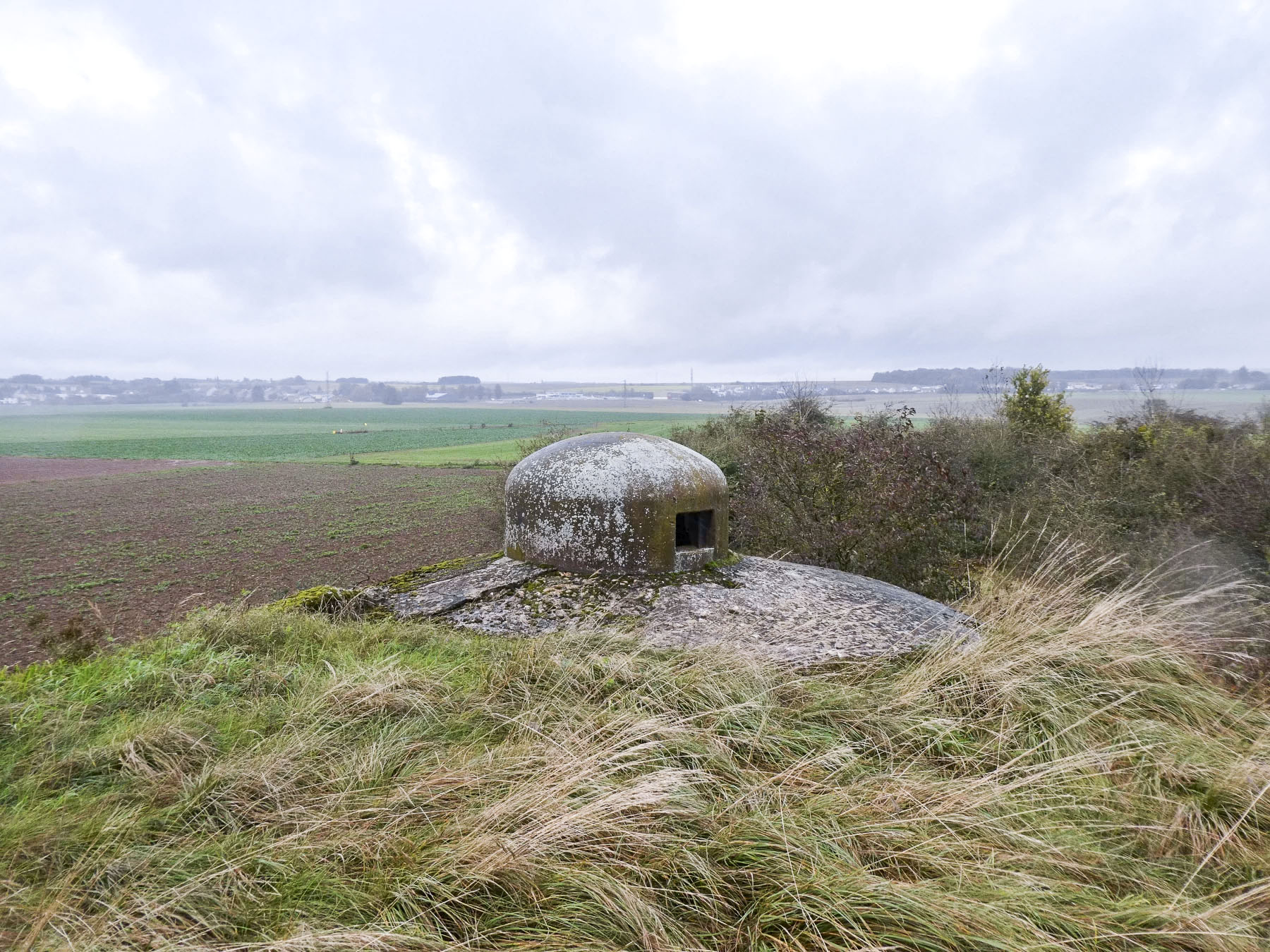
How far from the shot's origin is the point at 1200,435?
45.3ft

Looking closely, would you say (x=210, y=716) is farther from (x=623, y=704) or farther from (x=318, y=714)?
(x=623, y=704)

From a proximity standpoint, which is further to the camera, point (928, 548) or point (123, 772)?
point (928, 548)

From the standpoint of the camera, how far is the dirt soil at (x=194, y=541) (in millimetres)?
12219

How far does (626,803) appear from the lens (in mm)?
2941

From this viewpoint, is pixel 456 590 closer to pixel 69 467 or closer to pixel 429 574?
pixel 429 574

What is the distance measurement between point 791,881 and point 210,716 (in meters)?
3.39

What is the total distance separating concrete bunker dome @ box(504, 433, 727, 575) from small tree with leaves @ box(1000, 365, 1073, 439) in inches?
617

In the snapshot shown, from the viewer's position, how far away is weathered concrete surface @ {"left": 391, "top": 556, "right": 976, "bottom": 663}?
5.60m

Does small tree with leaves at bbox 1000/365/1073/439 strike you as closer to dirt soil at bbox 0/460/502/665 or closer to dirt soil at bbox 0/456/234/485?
dirt soil at bbox 0/460/502/665

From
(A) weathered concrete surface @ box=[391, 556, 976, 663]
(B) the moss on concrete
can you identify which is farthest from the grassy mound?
(B) the moss on concrete

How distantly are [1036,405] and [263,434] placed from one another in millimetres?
72189

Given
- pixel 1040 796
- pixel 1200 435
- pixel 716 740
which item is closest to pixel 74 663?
pixel 716 740

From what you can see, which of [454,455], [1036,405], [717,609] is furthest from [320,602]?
[454,455]

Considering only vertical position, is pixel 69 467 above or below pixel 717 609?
below
